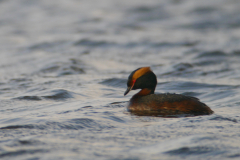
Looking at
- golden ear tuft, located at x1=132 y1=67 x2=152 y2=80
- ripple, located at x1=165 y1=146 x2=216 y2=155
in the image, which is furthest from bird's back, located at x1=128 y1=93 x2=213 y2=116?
ripple, located at x1=165 y1=146 x2=216 y2=155

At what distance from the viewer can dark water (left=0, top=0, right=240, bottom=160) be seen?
509cm

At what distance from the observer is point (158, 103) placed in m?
6.86

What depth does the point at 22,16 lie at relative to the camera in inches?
902

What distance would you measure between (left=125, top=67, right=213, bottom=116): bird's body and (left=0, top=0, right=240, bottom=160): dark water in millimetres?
286

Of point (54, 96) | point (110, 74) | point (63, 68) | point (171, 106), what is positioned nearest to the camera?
point (171, 106)

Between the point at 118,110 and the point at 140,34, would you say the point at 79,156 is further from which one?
the point at 140,34

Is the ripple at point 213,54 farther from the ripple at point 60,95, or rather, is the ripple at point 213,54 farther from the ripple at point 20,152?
the ripple at point 20,152

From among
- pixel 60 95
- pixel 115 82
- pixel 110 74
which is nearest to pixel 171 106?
pixel 60 95

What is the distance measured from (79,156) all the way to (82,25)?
1679cm

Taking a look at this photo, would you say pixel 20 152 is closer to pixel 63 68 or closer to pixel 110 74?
pixel 110 74

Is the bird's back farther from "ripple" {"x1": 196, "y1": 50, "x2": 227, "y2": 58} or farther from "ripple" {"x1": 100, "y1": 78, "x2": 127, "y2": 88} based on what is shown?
"ripple" {"x1": 196, "y1": 50, "x2": 227, "y2": 58}

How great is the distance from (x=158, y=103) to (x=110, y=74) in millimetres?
5436

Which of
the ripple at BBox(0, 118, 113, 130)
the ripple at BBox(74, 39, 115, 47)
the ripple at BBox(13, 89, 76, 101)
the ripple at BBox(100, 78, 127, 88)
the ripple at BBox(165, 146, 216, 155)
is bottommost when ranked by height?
the ripple at BBox(100, 78, 127, 88)

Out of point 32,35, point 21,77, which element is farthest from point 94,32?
point 21,77
